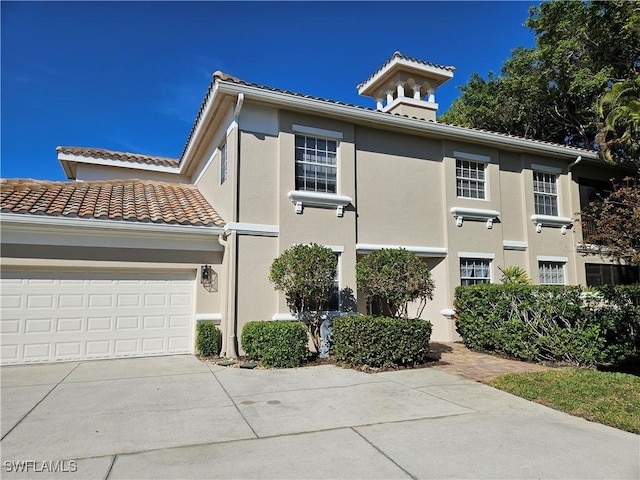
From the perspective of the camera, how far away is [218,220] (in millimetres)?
11047

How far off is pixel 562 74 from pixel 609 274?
8.02 meters

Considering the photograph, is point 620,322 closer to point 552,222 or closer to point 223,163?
point 552,222

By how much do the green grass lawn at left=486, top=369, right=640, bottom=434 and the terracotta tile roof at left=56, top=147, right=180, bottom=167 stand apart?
44.9 ft

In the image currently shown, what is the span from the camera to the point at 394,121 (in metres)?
12.1

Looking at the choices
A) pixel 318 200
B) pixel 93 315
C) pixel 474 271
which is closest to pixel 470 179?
pixel 474 271

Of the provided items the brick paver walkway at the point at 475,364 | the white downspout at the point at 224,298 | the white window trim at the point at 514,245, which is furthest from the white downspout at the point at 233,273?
the white window trim at the point at 514,245

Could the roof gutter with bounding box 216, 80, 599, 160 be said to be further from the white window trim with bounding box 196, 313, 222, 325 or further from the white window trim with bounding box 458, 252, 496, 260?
the white window trim with bounding box 196, 313, 222, 325

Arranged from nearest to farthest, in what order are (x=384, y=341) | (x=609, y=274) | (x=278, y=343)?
(x=384, y=341)
(x=278, y=343)
(x=609, y=274)

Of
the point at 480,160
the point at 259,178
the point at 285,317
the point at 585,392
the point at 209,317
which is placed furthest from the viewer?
the point at 480,160

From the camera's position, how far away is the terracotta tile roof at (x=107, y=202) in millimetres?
9650

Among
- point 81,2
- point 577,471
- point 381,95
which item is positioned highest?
point 381,95

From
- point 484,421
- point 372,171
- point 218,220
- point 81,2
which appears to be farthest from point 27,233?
point 484,421

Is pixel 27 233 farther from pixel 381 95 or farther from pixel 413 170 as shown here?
pixel 381 95

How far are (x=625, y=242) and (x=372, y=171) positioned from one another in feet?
A: 20.4
